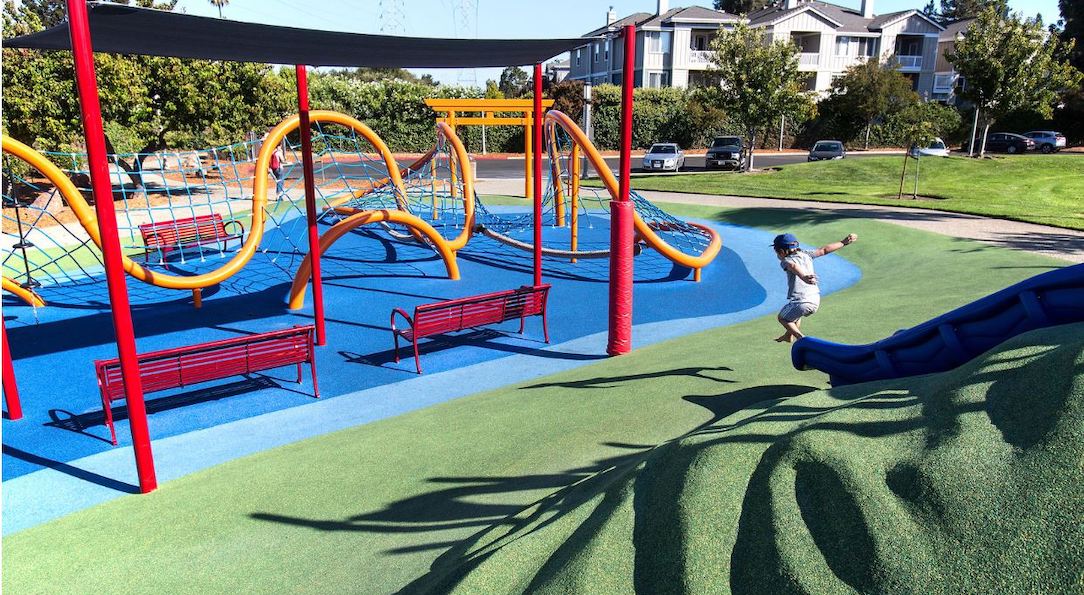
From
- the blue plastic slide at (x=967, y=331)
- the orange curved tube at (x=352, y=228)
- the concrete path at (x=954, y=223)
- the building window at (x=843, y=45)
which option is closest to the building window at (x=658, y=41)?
the building window at (x=843, y=45)

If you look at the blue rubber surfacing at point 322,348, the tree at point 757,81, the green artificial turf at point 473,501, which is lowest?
the blue rubber surfacing at point 322,348

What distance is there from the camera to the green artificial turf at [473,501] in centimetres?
349

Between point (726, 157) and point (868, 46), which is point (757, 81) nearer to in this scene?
point (726, 157)

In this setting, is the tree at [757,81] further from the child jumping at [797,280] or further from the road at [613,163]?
the child jumping at [797,280]

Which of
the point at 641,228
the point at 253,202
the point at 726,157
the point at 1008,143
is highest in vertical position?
the point at 1008,143

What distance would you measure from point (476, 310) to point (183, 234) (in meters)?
9.01

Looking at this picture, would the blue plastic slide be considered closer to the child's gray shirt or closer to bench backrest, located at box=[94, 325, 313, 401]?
the child's gray shirt

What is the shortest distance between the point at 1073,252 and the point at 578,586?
14.3m

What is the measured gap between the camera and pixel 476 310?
10.0m

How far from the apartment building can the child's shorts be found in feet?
162

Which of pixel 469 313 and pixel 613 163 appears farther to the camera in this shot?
pixel 613 163

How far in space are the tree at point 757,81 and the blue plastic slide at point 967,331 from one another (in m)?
26.7

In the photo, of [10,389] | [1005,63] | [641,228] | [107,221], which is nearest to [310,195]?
[10,389]

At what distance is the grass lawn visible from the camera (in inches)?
887
